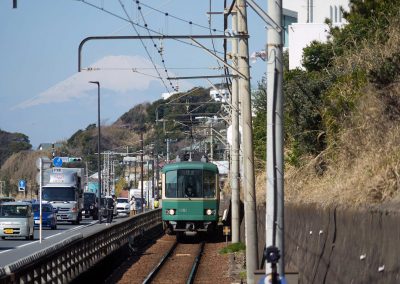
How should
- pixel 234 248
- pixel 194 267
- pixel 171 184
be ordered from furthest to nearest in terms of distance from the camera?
pixel 171 184 < pixel 234 248 < pixel 194 267

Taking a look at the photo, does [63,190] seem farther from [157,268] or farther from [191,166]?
[157,268]

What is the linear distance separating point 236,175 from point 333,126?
11389 mm

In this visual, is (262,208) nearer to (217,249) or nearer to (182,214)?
(217,249)

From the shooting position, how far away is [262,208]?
32.4 meters

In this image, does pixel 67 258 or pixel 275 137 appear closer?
pixel 275 137

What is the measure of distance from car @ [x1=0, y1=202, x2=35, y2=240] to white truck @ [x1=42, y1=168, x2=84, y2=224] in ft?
54.5

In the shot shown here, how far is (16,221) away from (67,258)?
25.5m

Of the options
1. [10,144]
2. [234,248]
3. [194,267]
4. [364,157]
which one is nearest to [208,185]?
[234,248]

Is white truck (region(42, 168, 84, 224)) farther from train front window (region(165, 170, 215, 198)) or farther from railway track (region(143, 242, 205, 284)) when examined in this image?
railway track (region(143, 242, 205, 284))

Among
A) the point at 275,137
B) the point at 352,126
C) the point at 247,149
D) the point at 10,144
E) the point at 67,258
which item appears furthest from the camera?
the point at 10,144

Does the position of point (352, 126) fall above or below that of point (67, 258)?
above

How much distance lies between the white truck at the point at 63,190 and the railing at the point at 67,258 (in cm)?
2592

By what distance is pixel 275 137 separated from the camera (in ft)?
45.9

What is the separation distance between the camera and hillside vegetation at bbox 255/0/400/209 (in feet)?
50.3
